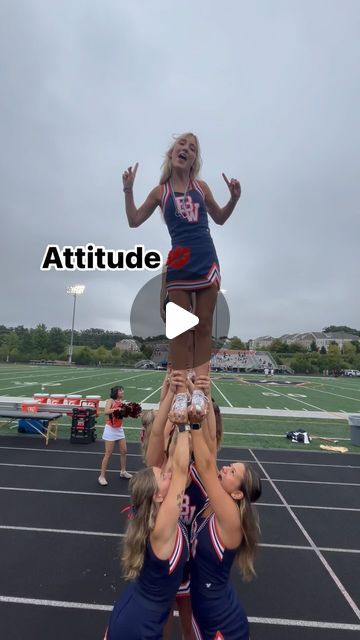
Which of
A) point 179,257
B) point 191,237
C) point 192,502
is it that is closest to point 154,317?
point 179,257

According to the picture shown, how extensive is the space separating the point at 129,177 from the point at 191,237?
27.5 inches

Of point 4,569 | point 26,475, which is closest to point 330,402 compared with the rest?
point 26,475

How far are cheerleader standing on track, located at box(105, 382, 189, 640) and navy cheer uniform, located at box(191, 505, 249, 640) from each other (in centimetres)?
13

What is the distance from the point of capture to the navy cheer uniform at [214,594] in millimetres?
2172

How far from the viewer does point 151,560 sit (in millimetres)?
2141

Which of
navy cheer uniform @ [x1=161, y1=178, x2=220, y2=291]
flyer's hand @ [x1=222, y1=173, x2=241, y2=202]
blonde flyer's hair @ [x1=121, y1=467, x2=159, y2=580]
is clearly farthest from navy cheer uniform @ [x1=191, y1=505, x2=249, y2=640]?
flyer's hand @ [x1=222, y1=173, x2=241, y2=202]

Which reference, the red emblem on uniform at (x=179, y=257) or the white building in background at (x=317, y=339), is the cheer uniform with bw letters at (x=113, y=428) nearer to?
the red emblem on uniform at (x=179, y=257)

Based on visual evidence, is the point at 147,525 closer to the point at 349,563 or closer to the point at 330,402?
the point at 349,563

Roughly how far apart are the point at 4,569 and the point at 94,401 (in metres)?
8.94

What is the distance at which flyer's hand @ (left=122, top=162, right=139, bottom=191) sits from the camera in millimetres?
2824

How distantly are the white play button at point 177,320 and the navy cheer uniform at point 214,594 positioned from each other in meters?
1.19

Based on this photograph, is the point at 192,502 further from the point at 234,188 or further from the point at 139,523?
the point at 234,188

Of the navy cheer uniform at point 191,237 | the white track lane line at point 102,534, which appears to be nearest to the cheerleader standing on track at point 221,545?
the navy cheer uniform at point 191,237

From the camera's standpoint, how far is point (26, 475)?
26.6 ft
